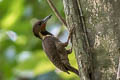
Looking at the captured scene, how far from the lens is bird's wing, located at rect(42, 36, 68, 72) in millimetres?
3189

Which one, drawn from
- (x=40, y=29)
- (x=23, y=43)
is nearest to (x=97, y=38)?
(x=40, y=29)

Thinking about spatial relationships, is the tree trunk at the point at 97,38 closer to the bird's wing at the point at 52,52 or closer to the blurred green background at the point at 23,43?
the bird's wing at the point at 52,52

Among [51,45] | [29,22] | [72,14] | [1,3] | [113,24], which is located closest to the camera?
[113,24]

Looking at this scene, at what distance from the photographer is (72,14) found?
2516 millimetres

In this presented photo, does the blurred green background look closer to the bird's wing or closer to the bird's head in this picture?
the bird's head

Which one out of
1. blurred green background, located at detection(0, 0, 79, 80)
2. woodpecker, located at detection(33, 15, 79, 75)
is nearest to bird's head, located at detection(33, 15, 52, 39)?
woodpecker, located at detection(33, 15, 79, 75)

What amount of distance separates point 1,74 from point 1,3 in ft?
3.31

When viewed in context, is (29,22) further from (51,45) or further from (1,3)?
(51,45)

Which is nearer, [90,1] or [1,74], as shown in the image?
[90,1]

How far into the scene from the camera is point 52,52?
3320mm

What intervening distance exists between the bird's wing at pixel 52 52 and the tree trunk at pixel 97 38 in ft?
2.36

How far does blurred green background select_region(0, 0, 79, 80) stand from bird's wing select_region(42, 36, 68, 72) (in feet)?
2.22

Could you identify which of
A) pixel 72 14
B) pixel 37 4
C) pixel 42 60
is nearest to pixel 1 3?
pixel 37 4

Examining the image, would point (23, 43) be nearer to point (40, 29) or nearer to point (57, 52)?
point (40, 29)
